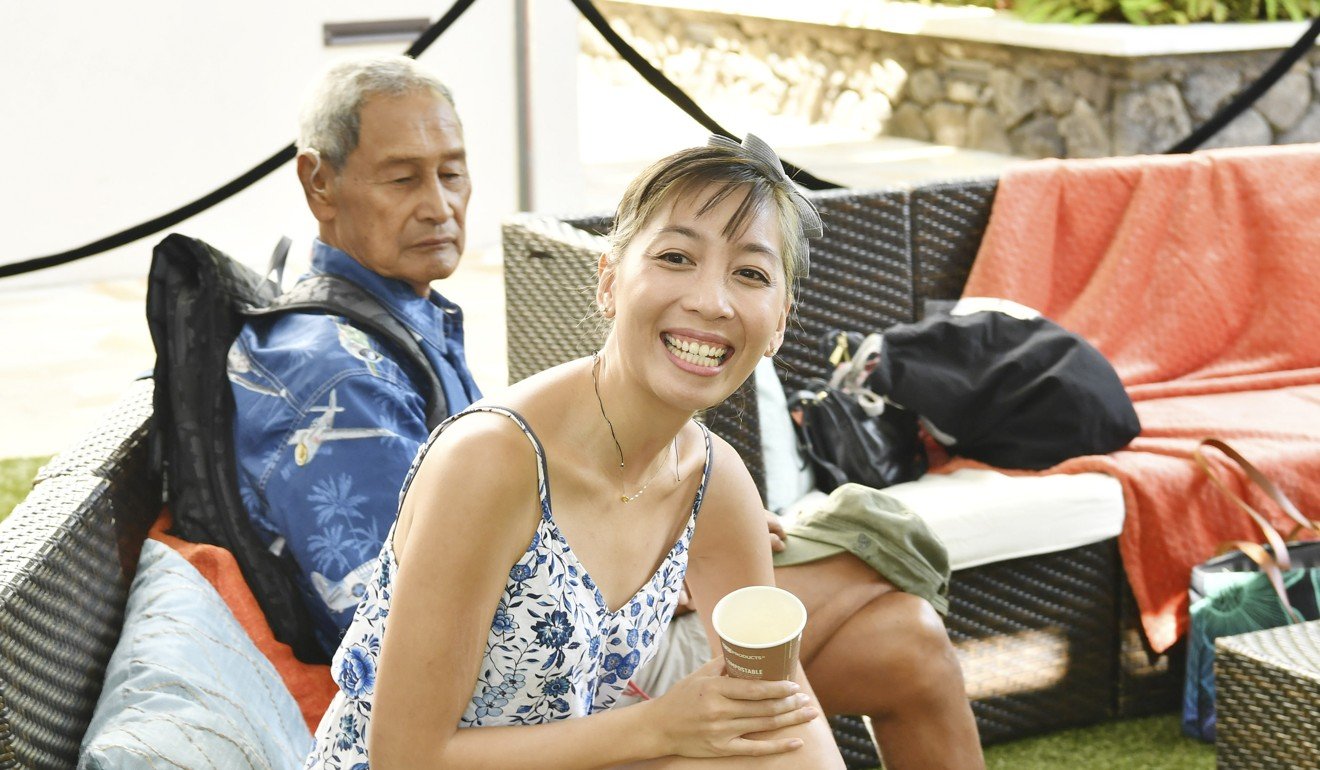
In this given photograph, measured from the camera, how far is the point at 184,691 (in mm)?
1578

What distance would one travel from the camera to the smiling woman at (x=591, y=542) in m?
1.44

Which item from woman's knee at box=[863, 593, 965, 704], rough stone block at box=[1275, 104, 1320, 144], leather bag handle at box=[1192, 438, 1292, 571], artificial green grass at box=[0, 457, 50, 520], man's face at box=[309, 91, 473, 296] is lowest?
artificial green grass at box=[0, 457, 50, 520]

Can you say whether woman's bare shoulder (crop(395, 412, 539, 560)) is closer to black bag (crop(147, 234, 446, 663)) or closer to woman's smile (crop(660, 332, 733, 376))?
woman's smile (crop(660, 332, 733, 376))

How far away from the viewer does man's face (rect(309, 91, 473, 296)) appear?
2.16 meters

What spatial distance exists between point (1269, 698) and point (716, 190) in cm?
118

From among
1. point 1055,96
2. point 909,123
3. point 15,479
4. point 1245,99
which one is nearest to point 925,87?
point 909,123

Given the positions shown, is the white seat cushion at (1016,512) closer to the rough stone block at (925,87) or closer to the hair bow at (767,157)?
the hair bow at (767,157)

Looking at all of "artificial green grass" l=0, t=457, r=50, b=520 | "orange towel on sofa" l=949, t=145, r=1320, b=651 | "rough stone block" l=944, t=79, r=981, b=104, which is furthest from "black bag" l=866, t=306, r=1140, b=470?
"rough stone block" l=944, t=79, r=981, b=104

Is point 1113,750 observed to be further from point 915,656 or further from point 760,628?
point 760,628

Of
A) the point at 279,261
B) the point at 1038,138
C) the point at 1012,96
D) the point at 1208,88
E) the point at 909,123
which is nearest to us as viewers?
the point at 279,261

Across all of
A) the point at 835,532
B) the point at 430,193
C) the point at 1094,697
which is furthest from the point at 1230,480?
the point at 430,193

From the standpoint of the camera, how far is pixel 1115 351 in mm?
3289

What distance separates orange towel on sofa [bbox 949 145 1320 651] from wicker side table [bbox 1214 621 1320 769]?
1.03 meters

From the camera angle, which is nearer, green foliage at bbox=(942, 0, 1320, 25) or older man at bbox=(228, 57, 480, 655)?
older man at bbox=(228, 57, 480, 655)
